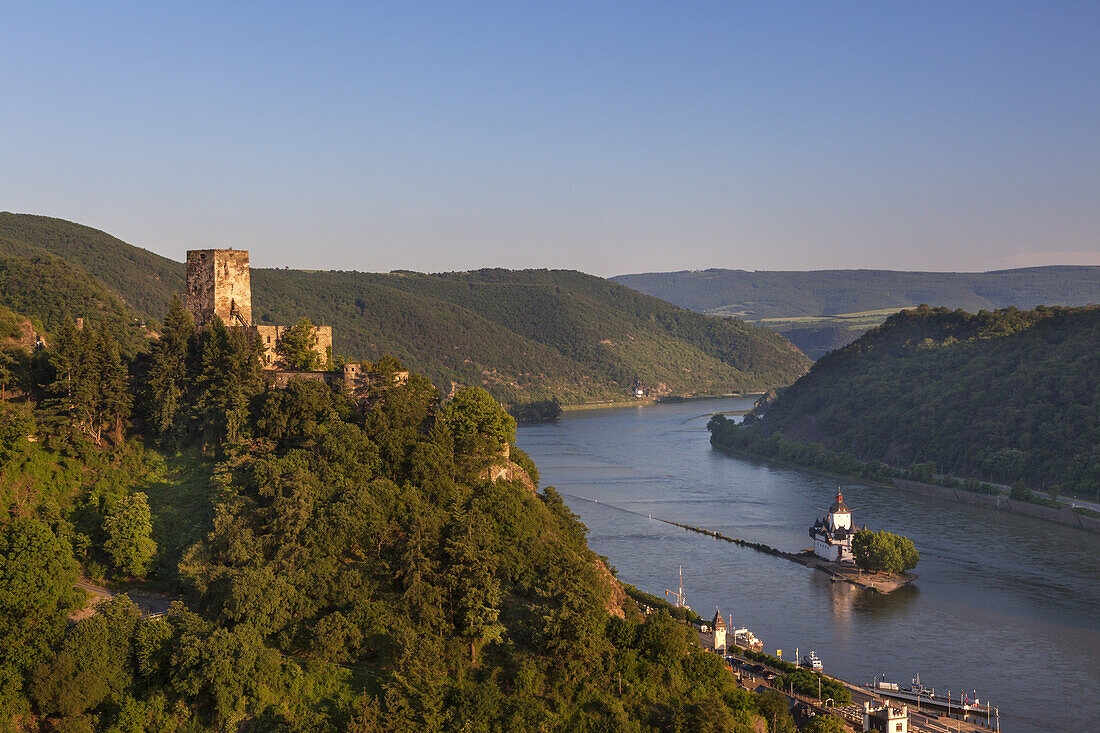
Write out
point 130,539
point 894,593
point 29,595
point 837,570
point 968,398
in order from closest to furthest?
point 29,595 < point 130,539 < point 894,593 < point 837,570 < point 968,398

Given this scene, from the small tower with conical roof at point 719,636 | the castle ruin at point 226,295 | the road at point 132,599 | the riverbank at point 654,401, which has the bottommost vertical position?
the small tower with conical roof at point 719,636

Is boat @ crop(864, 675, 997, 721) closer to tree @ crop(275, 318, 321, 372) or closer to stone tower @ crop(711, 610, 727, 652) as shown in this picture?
stone tower @ crop(711, 610, 727, 652)

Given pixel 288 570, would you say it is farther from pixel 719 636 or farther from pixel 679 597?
pixel 679 597

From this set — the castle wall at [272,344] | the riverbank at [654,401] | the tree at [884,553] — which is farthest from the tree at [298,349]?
the riverbank at [654,401]

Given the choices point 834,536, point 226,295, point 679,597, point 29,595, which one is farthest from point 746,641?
point 29,595

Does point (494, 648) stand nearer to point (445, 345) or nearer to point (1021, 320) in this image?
point (1021, 320)

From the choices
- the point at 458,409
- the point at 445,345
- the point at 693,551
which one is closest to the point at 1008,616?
the point at 693,551

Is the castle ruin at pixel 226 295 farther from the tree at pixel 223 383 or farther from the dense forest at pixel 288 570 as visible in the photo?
the tree at pixel 223 383
